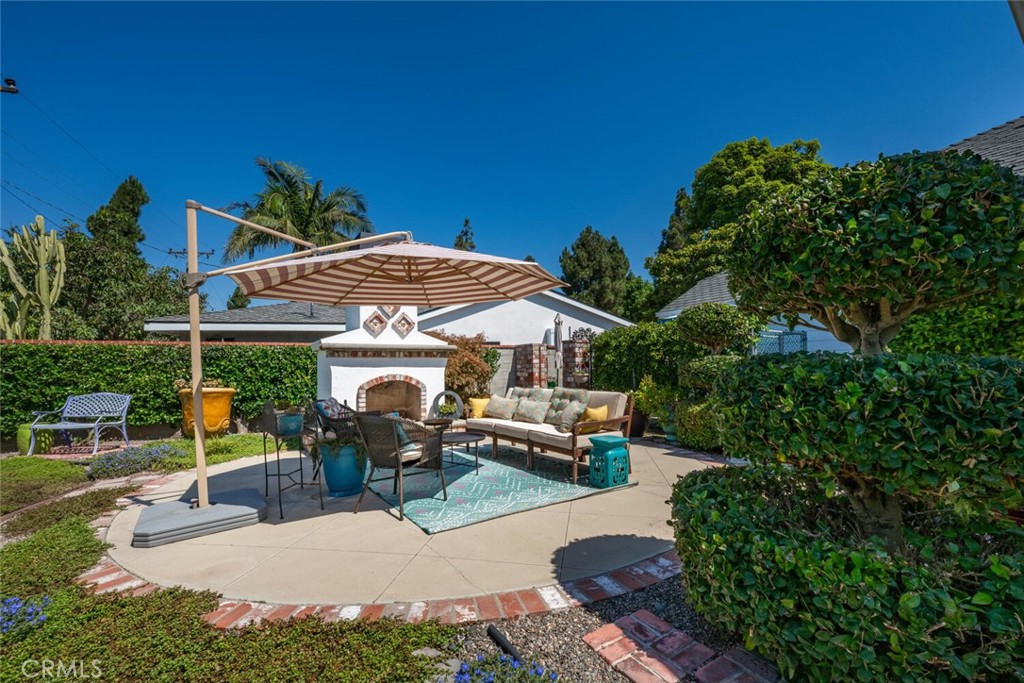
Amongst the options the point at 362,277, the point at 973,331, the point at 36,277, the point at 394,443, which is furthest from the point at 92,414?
the point at 973,331

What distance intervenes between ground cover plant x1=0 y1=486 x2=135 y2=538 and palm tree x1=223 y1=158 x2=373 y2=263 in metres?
15.3

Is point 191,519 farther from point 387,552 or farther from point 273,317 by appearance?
point 273,317

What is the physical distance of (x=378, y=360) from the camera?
8.45m

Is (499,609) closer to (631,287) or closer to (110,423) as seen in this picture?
(110,423)

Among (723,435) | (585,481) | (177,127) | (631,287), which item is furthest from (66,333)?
(631,287)

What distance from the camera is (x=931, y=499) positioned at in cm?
212

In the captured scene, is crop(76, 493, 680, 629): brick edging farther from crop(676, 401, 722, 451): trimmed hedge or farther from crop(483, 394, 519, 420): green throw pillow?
crop(676, 401, 722, 451): trimmed hedge

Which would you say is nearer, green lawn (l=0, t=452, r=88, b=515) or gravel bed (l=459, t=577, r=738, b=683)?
gravel bed (l=459, t=577, r=738, b=683)

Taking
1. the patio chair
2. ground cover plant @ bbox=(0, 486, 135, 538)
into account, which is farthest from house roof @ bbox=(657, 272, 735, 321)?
ground cover plant @ bbox=(0, 486, 135, 538)

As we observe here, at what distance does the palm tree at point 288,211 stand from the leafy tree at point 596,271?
15869 millimetres

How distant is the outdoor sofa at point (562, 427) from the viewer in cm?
582

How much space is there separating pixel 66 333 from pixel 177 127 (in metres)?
7.61

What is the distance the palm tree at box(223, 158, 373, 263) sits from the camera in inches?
752

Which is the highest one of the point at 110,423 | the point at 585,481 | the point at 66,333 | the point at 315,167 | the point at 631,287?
the point at 315,167
